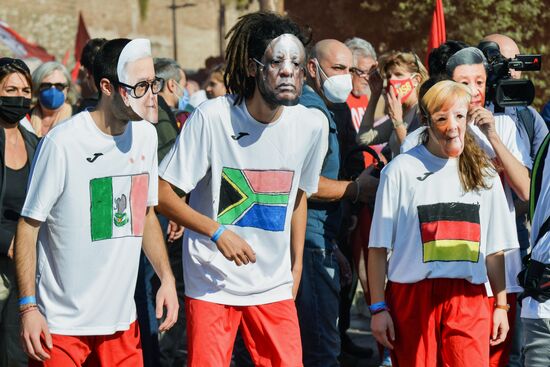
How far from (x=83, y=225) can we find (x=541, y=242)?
77.4 inches

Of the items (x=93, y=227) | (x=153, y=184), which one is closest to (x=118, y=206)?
(x=93, y=227)

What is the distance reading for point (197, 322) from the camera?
4980 mm

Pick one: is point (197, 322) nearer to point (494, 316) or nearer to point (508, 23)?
point (494, 316)

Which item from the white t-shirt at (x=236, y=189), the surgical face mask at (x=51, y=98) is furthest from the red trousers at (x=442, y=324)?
the surgical face mask at (x=51, y=98)

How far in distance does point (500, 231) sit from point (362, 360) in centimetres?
313

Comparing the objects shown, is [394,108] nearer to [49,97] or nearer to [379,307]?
[379,307]

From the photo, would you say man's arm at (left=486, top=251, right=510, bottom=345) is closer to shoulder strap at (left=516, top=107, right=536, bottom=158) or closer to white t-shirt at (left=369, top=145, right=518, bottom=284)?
white t-shirt at (left=369, top=145, right=518, bottom=284)

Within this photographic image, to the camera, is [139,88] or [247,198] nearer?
[139,88]

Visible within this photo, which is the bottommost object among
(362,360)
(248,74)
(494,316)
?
(362,360)

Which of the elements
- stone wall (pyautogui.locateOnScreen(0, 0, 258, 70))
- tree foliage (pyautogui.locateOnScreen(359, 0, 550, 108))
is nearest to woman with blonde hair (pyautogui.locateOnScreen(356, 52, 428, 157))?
tree foliage (pyautogui.locateOnScreen(359, 0, 550, 108))

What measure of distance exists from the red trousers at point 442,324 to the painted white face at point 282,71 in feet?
3.42

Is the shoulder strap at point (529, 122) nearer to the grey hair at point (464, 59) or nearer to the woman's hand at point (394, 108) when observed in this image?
the grey hair at point (464, 59)

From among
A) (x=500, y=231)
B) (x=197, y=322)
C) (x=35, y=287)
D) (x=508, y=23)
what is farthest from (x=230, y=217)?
(x=508, y=23)

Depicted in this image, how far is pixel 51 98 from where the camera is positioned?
27.2ft
